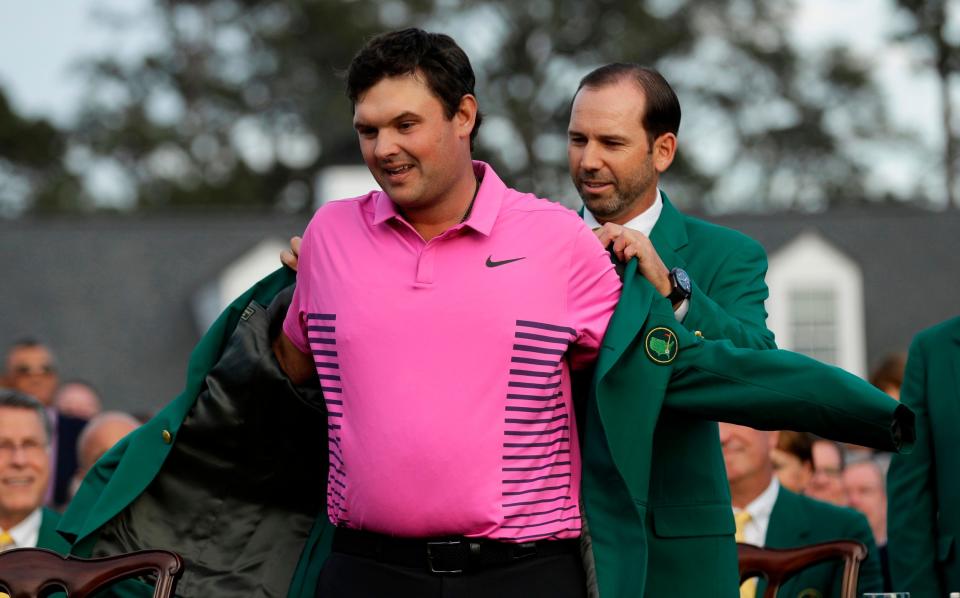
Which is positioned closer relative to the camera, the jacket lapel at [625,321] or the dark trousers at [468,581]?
the dark trousers at [468,581]

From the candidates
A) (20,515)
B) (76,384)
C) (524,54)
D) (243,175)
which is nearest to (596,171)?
(20,515)

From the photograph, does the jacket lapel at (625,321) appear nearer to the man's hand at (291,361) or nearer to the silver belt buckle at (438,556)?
the silver belt buckle at (438,556)

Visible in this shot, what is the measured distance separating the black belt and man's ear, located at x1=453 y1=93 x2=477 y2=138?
3.10 feet

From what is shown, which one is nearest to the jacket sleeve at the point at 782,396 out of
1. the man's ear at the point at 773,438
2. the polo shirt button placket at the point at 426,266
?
the polo shirt button placket at the point at 426,266

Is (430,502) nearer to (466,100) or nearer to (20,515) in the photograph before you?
(466,100)

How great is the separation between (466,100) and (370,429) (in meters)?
0.80

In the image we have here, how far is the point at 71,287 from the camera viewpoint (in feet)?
85.2

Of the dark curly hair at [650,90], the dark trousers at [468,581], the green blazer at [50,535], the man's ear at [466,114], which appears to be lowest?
the dark trousers at [468,581]

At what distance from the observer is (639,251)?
149 inches

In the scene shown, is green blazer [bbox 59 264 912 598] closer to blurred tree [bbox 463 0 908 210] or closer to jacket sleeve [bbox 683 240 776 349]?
jacket sleeve [bbox 683 240 776 349]

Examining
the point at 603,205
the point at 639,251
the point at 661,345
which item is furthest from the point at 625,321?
the point at 603,205

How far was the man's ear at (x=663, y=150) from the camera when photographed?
14.7 ft

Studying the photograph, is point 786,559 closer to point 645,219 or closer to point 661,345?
point 645,219

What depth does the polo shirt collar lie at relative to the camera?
3543 millimetres
